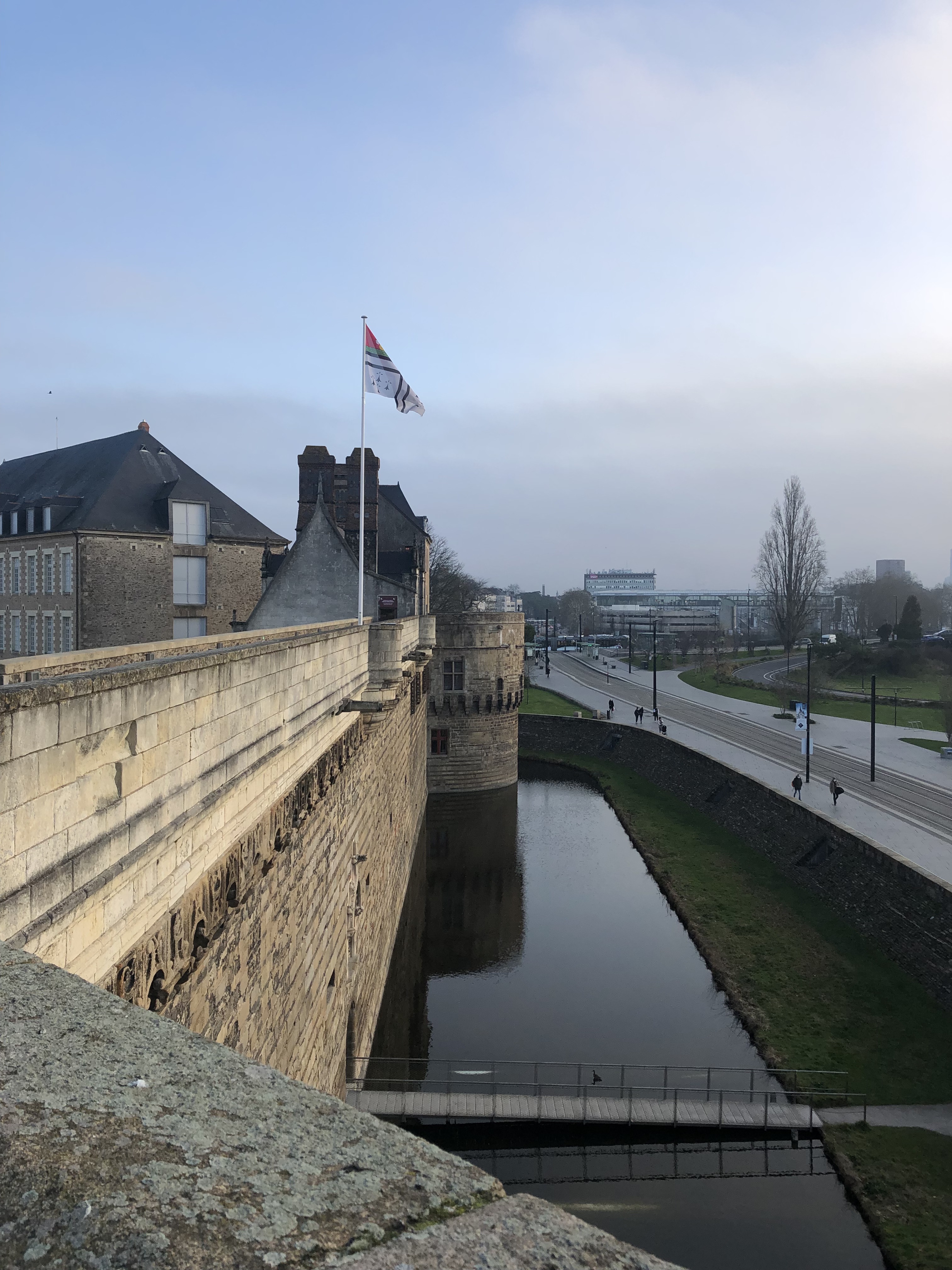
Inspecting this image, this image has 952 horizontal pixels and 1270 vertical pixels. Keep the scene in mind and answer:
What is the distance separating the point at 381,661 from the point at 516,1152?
8.50 metres

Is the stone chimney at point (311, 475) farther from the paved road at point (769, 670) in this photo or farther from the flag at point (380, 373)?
the paved road at point (769, 670)

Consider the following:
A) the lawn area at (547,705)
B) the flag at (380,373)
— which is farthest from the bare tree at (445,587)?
the flag at (380,373)

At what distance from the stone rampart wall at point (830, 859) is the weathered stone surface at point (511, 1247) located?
19362 millimetres

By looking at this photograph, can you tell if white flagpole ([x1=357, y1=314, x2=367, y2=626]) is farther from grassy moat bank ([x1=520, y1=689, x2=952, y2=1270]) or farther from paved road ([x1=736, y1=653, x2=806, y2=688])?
paved road ([x1=736, y1=653, x2=806, y2=688])

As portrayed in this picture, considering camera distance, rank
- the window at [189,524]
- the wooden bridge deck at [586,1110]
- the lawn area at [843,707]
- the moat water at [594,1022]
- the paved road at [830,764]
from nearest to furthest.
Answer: the moat water at [594,1022] → the wooden bridge deck at [586,1110] → the window at [189,524] → the paved road at [830,764] → the lawn area at [843,707]

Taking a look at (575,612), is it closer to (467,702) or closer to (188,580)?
(467,702)

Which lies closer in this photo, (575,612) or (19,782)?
(19,782)

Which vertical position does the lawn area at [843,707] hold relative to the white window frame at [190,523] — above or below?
below

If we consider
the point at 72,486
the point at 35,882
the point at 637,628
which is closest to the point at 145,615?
the point at 72,486

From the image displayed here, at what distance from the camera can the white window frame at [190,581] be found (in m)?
24.5

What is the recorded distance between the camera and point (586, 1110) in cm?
1426

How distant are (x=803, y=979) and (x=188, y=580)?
19.6 meters

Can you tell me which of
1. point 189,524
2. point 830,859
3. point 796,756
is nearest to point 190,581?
point 189,524

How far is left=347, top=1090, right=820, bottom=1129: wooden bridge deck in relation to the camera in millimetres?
13906
